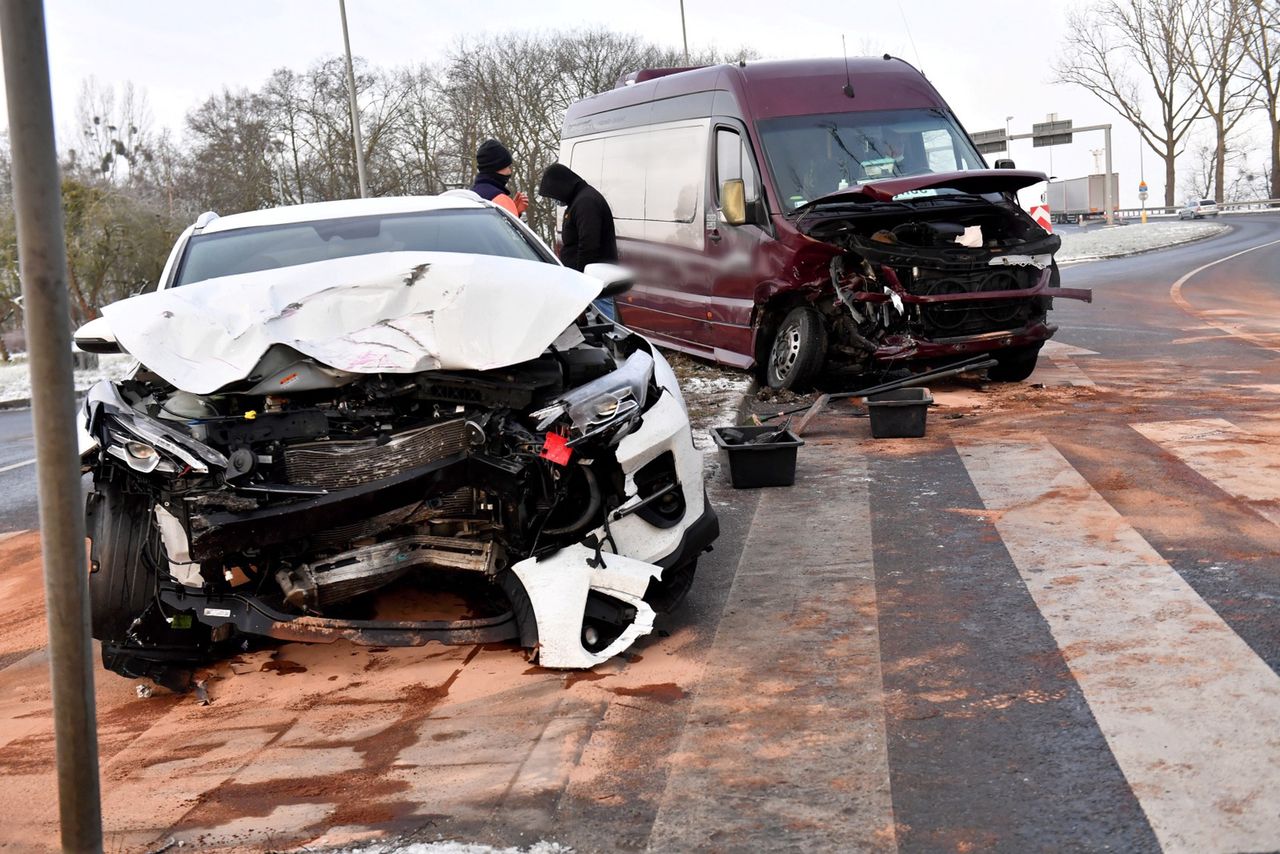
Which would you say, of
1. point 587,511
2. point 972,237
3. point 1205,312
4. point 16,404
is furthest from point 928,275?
point 16,404

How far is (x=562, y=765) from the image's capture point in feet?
12.9

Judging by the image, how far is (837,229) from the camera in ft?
34.6

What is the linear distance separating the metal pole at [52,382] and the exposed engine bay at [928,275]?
8242 mm

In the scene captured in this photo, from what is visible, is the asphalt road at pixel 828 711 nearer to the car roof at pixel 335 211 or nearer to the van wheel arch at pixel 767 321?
the car roof at pixel 335 211

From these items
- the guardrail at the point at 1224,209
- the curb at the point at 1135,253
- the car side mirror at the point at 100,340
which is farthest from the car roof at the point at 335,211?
the guardrail at the point at 1224,209

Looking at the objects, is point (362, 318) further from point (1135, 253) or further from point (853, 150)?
point (1135, 253)

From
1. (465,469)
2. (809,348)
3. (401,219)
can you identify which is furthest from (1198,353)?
(465,469)

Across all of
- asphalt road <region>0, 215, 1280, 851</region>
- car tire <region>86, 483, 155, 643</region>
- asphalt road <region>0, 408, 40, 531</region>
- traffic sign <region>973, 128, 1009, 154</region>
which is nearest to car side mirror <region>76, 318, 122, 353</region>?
car tire <region>86, 483, 155, 643</region>

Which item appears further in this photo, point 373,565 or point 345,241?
point 345,241

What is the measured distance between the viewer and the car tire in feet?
15.7

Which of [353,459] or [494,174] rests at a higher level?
[494,174]

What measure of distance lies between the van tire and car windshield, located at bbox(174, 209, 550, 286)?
4.31 metres

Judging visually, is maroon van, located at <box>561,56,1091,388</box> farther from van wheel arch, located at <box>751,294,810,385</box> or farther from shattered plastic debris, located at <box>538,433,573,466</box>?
shattered plastic debris, located at <box>538,433,573,466</box>

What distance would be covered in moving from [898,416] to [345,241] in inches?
167
